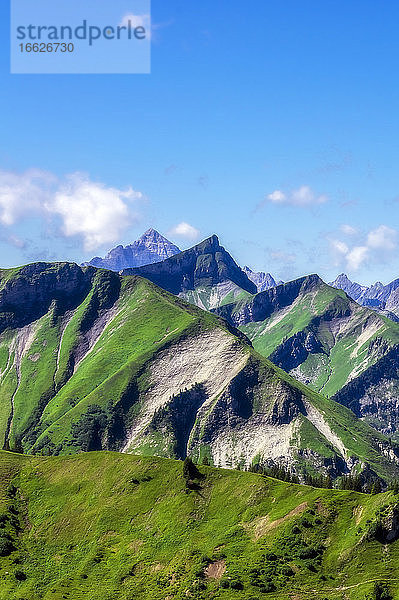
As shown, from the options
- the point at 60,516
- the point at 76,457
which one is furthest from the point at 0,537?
the point at 76,457

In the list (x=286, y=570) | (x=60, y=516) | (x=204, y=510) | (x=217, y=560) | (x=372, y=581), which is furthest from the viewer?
(x=60, y=516)

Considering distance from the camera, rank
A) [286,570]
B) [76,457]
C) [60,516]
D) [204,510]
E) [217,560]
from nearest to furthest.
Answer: [286,570] → [217,560] → [204,510] → [60,516] → [76,457]

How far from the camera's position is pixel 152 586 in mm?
114375

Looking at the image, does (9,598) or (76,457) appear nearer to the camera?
(9,598)

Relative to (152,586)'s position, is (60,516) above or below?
above

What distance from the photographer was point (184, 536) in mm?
129625

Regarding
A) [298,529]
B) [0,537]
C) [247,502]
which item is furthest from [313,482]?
[0,537]

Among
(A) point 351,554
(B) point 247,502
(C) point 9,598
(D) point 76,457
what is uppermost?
(D) point 76,457

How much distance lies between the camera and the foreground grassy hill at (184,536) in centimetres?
10731

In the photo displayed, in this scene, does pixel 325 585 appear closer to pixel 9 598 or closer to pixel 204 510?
pixel 204 510

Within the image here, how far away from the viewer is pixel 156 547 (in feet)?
423

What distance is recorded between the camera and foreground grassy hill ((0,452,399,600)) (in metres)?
107

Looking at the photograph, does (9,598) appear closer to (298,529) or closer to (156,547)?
(156,547)

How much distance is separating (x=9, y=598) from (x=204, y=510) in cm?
5064
